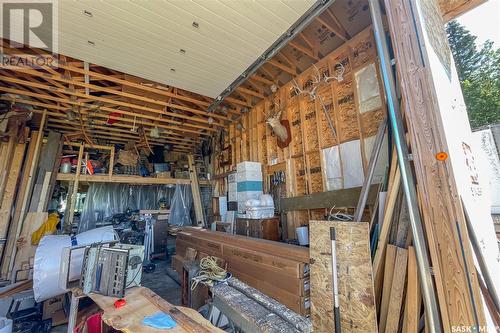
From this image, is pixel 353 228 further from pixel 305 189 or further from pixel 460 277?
pixel 305 189

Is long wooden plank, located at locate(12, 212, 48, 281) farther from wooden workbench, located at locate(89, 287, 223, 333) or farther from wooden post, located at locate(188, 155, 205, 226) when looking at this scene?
wooden workbench, located at locate(89, 287, 223, 333)

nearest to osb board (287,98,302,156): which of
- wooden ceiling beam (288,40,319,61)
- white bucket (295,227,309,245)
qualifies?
wooden ceiling beam (288,40,319,61)

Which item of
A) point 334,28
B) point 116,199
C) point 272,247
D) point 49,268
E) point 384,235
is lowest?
point 49,268

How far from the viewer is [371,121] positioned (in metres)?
3.07

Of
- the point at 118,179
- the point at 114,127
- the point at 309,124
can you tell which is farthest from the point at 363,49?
the point at 118,179

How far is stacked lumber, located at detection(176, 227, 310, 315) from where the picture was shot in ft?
7.32

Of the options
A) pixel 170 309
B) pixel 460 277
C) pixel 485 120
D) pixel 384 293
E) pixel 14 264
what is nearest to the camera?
pixel 460 277

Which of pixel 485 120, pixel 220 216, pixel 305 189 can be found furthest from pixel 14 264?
pixel 485 120

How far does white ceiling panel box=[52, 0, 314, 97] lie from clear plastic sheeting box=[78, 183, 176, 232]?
15.5 ft

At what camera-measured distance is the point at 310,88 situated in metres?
3.97

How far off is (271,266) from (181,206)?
5.06m

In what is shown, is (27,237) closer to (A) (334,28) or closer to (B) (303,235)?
(B) (303,235)

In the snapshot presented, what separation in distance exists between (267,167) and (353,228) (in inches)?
112

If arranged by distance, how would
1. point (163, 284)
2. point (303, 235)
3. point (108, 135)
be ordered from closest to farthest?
point (303, 235) < point (163, 284) < point (108, 135)
